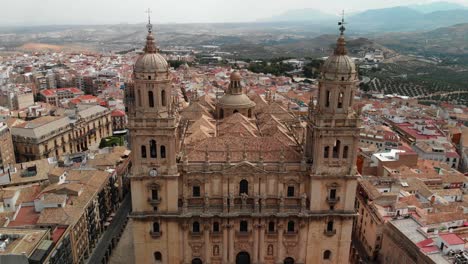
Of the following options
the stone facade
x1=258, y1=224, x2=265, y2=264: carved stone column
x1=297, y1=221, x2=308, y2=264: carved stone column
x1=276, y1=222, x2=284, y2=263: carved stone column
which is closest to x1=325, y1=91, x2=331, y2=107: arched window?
x1=297, y1=221, x2=308, y2=264: carved stone column

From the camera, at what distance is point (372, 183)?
55.5 meters

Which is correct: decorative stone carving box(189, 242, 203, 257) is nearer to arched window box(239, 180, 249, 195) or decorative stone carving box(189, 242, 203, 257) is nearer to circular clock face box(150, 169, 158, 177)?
arched window box(239, 180, 249, 195)

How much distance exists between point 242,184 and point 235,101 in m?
19.6

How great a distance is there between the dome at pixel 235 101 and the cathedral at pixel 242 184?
14834 millimetres

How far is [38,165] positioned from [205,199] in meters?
34.1

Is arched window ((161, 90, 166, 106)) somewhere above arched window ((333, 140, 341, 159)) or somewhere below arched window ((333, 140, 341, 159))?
above

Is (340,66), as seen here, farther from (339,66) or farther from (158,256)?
(158,256)

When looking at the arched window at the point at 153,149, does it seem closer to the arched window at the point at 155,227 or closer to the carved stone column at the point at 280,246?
the arched window at the point at 155,227

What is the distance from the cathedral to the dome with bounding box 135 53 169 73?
0.32ft

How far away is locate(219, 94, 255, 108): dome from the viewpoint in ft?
196

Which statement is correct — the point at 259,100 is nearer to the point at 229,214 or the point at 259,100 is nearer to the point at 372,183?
the point at 372,183

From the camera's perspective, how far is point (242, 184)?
4309 cm

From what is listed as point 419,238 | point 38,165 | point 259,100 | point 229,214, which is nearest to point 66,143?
point 38,165

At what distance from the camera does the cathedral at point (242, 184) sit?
1592 inches
